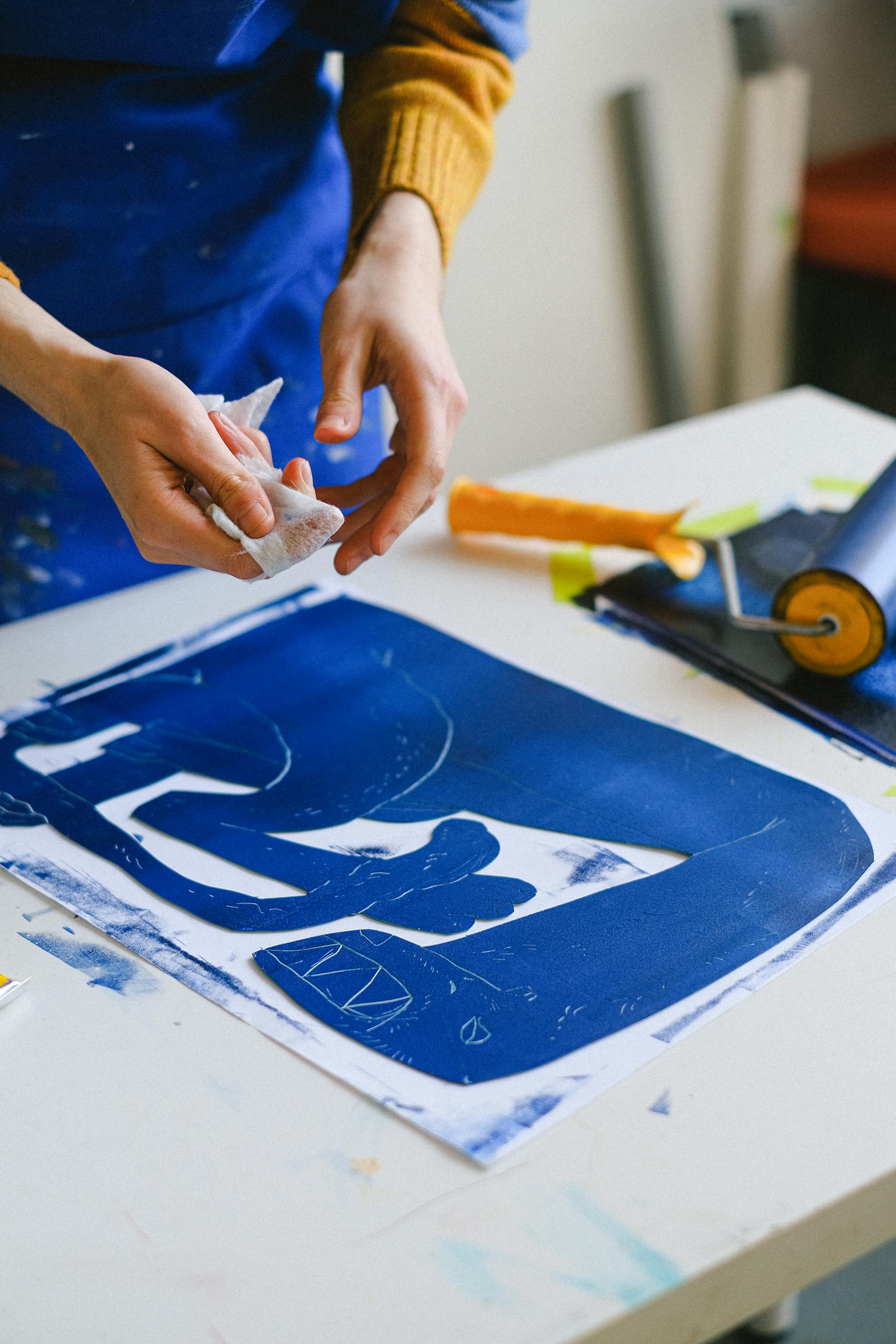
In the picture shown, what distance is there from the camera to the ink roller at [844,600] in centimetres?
71

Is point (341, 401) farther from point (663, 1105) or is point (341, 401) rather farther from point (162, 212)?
point (663, 1105)

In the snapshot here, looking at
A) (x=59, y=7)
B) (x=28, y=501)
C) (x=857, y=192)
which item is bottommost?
(x=28, y=501)

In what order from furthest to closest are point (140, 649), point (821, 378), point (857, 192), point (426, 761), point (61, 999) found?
point (821, 378) < point (857, 192) < point (140, 649) < point (426, 761) < point (61, 999)

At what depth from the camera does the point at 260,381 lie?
2.98 ft

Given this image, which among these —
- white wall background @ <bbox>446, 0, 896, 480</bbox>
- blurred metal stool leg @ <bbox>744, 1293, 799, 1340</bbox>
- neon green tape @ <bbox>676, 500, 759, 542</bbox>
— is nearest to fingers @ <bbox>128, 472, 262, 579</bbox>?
neon green tape @ <bbox>676, 500, 759, 542</bbox>

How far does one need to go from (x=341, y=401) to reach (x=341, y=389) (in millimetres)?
13

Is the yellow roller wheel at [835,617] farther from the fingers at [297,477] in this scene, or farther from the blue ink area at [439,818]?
the fingers at [297,477]

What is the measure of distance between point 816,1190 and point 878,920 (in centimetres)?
16

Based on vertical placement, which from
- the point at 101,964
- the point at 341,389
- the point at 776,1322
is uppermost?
the point at 341,389

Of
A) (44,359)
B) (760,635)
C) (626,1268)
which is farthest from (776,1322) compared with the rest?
(44,359)

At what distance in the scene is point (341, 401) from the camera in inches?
27.3

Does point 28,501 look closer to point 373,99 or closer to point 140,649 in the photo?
point 140,649

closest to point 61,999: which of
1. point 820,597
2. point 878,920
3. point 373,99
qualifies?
point 878,920

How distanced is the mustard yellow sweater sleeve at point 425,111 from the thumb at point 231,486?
0.99ft
